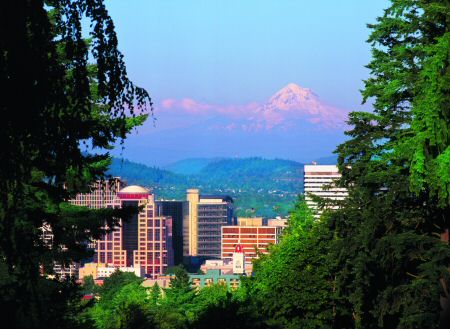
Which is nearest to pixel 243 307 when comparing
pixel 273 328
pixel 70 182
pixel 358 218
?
pixel 273 328

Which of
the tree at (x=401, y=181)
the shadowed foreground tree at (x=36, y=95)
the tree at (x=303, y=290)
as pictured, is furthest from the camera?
the tree at (x=303, y=290)

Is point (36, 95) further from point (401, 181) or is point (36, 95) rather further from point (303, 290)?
point (303, 290)

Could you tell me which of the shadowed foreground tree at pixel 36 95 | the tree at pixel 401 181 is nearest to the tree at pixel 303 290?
the tree at pixel 401 181

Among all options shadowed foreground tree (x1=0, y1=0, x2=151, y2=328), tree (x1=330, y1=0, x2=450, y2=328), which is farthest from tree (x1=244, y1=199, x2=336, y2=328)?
shadowed foreground tree (x1=0, y1=0, x2=151, y2=328)

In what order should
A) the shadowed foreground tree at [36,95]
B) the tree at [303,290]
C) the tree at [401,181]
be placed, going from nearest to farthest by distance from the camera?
the shadowed foreground tree at [36,95], the tree at [401,181], the tree at [303,290]

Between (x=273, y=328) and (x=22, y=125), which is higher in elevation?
(x=22, y=125)

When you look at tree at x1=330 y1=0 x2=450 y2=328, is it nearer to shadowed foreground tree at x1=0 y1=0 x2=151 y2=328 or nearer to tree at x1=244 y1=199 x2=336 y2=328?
tree at x1=244 y1=199 x2=336 y2=328

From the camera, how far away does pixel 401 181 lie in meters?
34.3

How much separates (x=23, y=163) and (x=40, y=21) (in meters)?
1.56

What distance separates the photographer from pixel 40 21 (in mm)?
13703

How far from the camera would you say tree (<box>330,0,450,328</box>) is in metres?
32.4

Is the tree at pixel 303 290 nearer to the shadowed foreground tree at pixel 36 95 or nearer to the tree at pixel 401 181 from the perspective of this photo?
the tree at pixel 401 181

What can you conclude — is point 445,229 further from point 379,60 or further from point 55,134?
point 55,134

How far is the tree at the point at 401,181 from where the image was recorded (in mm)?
32438
